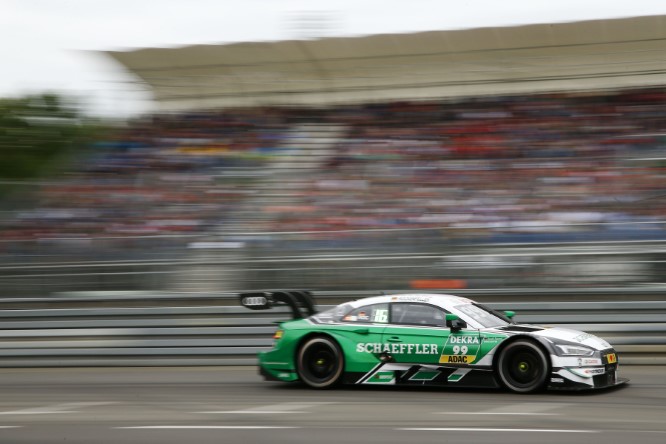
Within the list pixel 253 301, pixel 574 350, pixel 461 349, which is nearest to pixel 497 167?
pixel 253 301

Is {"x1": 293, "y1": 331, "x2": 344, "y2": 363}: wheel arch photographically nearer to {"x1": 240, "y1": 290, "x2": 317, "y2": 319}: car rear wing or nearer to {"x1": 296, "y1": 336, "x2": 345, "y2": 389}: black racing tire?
{"x1": 296, "y1": 336, "x2": 345, "y2": 389}: black racing tire

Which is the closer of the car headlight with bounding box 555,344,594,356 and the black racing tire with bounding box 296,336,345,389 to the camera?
the car headlight with bounding box 555,344,594,356

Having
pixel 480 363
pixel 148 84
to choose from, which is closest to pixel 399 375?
pixel 480 363

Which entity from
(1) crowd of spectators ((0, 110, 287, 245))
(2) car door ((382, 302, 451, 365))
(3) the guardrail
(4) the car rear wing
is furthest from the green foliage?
(2) car door ((382, 302, 451, 365))

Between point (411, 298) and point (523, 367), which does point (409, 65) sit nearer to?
point (411, 298)

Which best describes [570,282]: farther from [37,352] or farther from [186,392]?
[37,352]

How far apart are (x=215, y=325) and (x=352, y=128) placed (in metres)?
6.87

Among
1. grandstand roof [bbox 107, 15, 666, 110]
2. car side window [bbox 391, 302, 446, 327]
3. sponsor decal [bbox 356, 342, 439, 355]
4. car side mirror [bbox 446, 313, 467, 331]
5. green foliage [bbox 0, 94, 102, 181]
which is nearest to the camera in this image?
car side mirror [bbox 446, 313, 467, 331]

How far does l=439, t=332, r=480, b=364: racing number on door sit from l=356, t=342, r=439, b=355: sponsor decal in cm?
13

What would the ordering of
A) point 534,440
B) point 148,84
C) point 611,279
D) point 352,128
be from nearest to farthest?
point 534,440 < point 611,279 < point 352,128 < point 148,84

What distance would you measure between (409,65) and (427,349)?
10861 mm

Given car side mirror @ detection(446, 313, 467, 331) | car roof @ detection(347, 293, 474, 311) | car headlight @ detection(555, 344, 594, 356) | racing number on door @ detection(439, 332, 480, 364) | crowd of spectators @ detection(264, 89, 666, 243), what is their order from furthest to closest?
crowd of spectators @ detection(264, 89, 666, 243) < car roof @ detection(347, 293, 474, 311) < car side mirror @ detection(446, 313, 467, 331) < racing number on door @ detection(439, 332, 480, 364) < car headlight @ detection(555, 344, 594, 356)

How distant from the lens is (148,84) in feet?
73.4

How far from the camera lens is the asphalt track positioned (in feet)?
25.1
